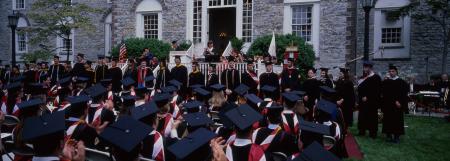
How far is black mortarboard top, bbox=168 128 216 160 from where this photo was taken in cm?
348

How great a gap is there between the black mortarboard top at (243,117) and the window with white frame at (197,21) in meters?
16.4

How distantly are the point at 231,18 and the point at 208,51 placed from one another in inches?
283

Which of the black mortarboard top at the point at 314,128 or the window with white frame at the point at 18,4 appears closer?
the black mortarboard top at the point at 314,128

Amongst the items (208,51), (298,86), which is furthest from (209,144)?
(208,51)

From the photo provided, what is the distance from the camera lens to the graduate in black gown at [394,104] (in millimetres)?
9438

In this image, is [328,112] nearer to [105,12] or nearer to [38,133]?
[38,133]

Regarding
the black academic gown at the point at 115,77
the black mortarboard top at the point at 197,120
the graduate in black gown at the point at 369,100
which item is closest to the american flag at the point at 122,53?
the black academic gown at the point at 115,77

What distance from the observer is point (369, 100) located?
1005 centimetres

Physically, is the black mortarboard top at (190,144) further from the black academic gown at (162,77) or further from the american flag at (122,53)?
the american flag at (122,53)

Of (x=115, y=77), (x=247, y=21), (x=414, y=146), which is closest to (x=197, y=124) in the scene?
(x=414, y=146)

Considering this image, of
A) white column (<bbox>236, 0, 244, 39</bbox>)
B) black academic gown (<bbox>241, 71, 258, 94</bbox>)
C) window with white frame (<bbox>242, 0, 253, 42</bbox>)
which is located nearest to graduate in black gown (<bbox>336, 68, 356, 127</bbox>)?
black academic gown (<bbox>241, 71, 258, 94</bbox>)

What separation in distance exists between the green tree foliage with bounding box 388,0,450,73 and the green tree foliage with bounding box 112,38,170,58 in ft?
35.5

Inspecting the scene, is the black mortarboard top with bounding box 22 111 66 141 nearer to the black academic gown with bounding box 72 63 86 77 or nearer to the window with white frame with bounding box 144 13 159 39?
the black academic gown with bounding box 72 63 86 77

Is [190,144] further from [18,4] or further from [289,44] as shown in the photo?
[18,4]
